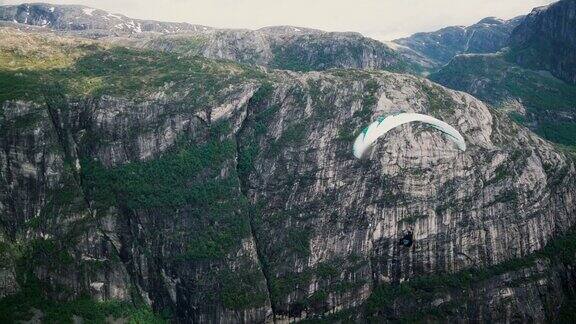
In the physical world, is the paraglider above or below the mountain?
above

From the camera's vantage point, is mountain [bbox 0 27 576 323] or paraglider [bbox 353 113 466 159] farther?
paraglider [bbox 353 113 466 159]

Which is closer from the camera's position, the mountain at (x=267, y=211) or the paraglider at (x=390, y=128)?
the mountain at (x=267, y=211)

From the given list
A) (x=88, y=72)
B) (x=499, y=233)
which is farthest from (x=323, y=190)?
(x=88, y=72)

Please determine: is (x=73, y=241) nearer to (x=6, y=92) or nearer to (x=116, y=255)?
(x=116, y=255)

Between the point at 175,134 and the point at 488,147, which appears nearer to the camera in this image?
the point at 488,147

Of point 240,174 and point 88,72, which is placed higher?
point 88,72
